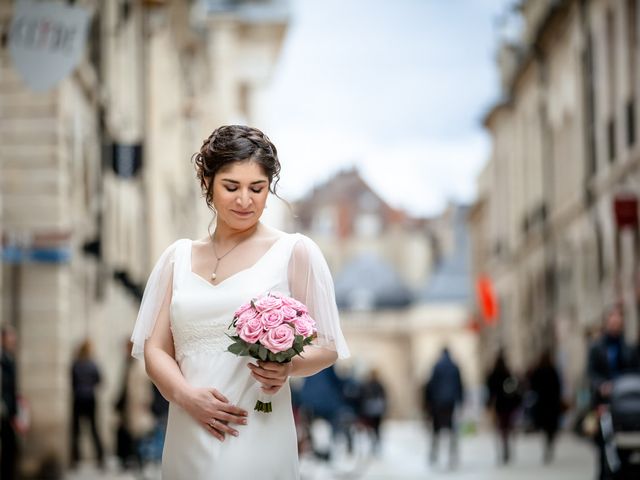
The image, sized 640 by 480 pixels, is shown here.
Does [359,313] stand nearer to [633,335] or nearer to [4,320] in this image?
[633,335]

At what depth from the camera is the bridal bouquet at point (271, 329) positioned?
193 inches

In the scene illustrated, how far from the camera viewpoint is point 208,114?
222 feet

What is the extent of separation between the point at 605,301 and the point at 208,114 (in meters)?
33.7

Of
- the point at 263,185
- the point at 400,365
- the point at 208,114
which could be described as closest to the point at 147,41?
the point at 208,114

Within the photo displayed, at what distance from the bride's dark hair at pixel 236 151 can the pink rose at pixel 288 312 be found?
0.42m

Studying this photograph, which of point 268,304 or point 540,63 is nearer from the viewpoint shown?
point 268,304

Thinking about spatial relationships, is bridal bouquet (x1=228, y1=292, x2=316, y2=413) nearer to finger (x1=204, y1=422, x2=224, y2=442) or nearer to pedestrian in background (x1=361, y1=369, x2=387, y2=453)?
finger (x1=204, y1=422, x2=224, y2=442)

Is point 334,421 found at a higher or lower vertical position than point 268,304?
lower

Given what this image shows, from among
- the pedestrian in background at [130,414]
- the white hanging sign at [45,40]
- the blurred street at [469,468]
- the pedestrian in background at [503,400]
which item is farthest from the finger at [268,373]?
the pedestrian in background at [503,400]

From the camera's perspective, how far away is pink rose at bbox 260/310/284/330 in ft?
16.1

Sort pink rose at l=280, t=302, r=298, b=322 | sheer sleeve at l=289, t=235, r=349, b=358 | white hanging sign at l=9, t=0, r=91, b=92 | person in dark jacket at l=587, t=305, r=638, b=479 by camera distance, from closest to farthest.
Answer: pink rose at l=280, t=302, r=298, b=322, sheer sleeve at l=289, t=235, r=349, b=358, person in dark jacket at l=587, t=305, r=638, b=479, white hanging sign at l=9, t=0, r=91, b=92

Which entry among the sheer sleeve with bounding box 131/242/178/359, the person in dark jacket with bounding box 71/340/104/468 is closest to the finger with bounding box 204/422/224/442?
the sheer sleeve with bounding box 131/242/178/359

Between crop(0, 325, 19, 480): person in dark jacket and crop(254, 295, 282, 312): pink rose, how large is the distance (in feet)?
41.8

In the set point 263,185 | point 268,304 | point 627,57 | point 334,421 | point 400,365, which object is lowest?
point 400,365
